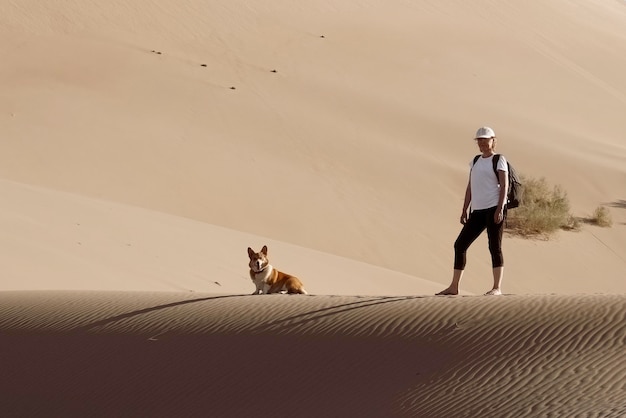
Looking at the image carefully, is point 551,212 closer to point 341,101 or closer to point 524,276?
point 524,276

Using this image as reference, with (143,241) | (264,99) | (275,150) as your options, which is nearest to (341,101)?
(264,99)

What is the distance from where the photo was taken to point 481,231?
367 inches

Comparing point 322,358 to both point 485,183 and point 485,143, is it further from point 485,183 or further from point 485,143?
point 485,143

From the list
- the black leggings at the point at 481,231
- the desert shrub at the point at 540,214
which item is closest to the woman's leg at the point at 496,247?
the black leggings at the point at 481,231

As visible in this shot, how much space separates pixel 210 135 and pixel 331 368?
57.9 ft

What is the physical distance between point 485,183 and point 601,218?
15368 mm

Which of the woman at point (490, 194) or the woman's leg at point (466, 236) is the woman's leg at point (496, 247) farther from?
the woman's leg at point (466, 236)

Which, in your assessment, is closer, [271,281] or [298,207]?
[271,281]

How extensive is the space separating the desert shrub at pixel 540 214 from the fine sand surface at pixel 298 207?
1.48 ft

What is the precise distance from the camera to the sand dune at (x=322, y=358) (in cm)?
683

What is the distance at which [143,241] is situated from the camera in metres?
16.5

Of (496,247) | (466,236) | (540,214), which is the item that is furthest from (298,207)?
(496,247)

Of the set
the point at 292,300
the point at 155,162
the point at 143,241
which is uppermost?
the point at 155,162

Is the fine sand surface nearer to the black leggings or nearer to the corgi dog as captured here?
the corgi dog
